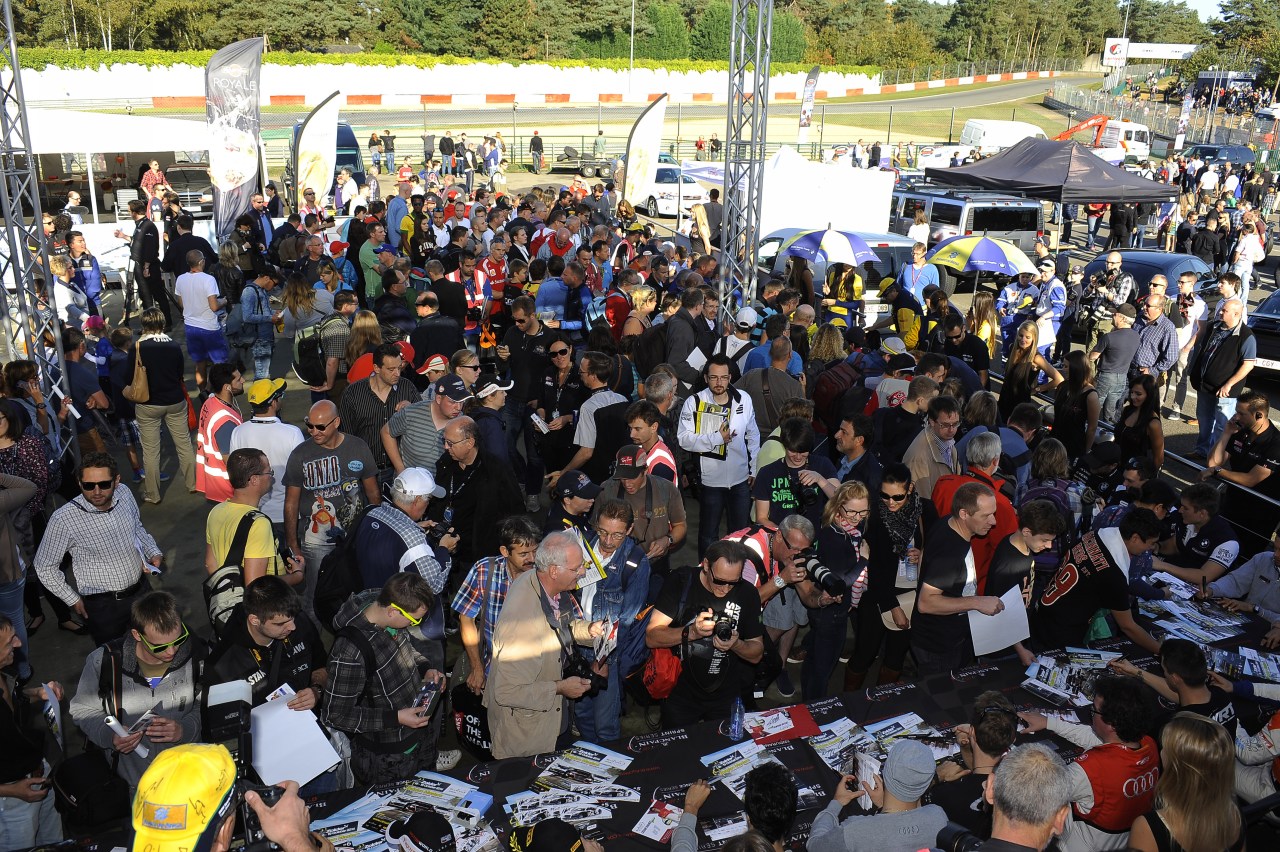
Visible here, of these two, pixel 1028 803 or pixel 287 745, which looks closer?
pixel 1028 803

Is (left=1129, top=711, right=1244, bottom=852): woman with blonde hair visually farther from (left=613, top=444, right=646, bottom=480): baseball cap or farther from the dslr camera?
(left=613, top=444, right=646, bottom=480): baseball cap

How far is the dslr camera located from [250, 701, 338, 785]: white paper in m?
2.38

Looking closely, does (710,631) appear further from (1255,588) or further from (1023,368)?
(1023,368)

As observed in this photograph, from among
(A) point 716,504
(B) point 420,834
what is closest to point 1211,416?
(A) point 716,504

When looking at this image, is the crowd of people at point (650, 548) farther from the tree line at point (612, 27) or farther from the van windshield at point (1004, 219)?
the tree line at point (612, 27)

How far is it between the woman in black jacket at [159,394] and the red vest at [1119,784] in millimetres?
7160

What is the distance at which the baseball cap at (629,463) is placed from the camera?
5328 millimetres

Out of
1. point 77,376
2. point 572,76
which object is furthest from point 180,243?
point 572,76

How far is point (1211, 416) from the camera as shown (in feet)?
30.9

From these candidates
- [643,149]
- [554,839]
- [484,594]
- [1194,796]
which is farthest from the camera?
[643,149]

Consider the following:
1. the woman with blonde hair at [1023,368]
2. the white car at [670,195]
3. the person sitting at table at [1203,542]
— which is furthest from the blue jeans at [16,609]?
the white car at [670,195]

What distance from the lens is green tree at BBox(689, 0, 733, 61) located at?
68.8 meters

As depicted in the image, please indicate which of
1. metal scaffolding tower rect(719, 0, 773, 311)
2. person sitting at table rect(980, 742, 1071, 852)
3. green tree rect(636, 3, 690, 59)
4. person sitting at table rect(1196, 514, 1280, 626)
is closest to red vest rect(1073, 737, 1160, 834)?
person sitting at table rect(980, 742, 1071, 852)

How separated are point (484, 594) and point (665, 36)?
Result: 7008 centimetres
